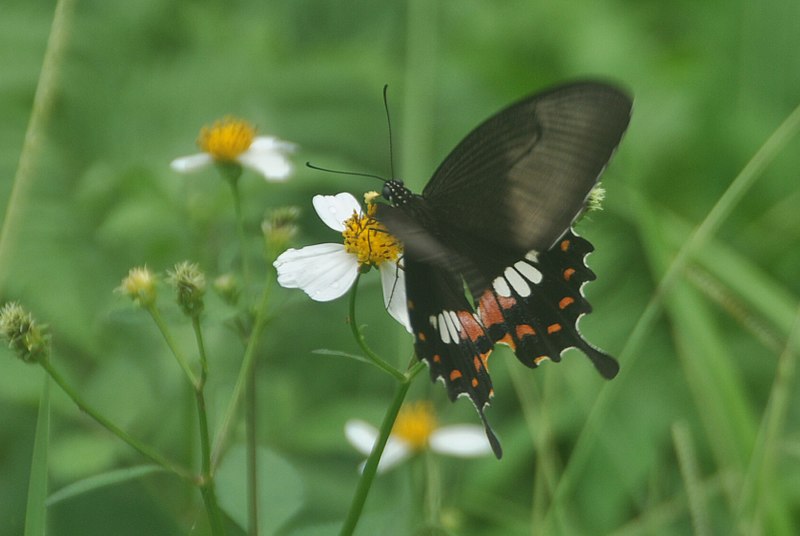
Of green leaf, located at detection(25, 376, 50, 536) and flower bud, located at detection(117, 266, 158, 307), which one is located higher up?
flower bud, located at detection(117, 266, 158, 307)

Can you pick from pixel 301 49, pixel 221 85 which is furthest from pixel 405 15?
pixel 221 85

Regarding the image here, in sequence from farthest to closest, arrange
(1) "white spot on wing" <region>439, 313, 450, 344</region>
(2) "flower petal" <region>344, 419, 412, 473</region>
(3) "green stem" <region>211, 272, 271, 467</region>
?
(2) "flower petal" <region>344, 419, 412, 473</region>
(1) "white spot on wing" <region>439, 313, 450, 344</region>
(3) "green stem" <region>211, 272, 271, 467</region>

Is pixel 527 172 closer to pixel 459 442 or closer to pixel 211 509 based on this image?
pixel 211 509

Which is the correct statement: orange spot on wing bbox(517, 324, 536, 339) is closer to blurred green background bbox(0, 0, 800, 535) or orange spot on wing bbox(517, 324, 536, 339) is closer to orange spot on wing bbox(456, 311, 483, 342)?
orange spot on wing bbox(456, 311, 483, 342)

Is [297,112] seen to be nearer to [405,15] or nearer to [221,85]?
[221,85]

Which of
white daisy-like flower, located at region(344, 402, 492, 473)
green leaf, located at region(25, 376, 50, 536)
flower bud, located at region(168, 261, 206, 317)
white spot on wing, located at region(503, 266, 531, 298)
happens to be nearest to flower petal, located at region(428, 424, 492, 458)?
white daisy-like flower, located at region(344, 402, 492, 473)

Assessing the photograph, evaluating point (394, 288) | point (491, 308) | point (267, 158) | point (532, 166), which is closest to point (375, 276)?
point (394, 288)
